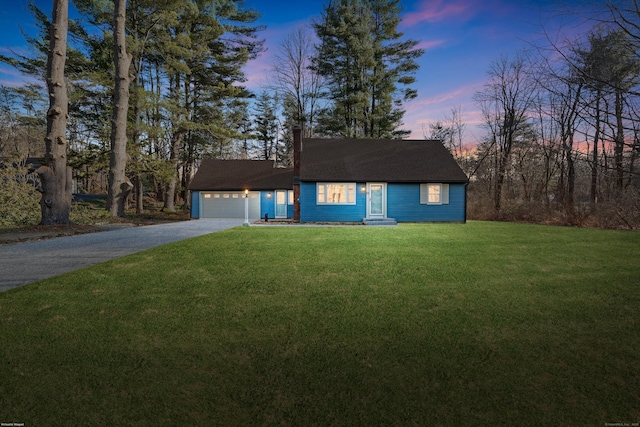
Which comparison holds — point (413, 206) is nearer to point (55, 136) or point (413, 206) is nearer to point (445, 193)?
point (445, 193)

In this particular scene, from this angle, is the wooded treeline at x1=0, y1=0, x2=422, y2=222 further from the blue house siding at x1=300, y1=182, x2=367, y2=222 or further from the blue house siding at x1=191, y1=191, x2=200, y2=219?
the blue house siding at x1=300, y1=182, x2=367, y2=222

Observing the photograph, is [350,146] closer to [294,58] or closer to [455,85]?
[455,85]

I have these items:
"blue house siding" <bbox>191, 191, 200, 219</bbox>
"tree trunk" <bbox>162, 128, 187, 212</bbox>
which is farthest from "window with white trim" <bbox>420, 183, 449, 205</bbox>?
"tree trunk" <bbox>162, 128, 187, 212</bbox>

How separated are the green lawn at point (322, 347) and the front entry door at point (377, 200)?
457 inches

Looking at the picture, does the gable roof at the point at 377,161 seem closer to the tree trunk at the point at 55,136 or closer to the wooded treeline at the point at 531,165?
the wooded treeline at the point at 531,165

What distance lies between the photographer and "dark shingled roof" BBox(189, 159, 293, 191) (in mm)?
21484

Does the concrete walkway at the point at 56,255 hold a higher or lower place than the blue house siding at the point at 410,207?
lower

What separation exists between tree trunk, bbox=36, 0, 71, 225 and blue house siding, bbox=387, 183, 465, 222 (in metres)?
14.6

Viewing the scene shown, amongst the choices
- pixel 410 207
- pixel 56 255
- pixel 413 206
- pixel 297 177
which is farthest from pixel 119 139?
pixel 413 206

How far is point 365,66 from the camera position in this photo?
25.8 metres

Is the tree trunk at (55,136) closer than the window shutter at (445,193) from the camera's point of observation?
Yes

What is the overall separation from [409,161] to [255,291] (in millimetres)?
15975

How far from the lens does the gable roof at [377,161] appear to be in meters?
17.1

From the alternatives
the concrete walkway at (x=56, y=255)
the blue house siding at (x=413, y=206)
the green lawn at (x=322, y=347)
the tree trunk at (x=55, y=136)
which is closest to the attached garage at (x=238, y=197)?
the blue house siding at (x=413, y=206)
